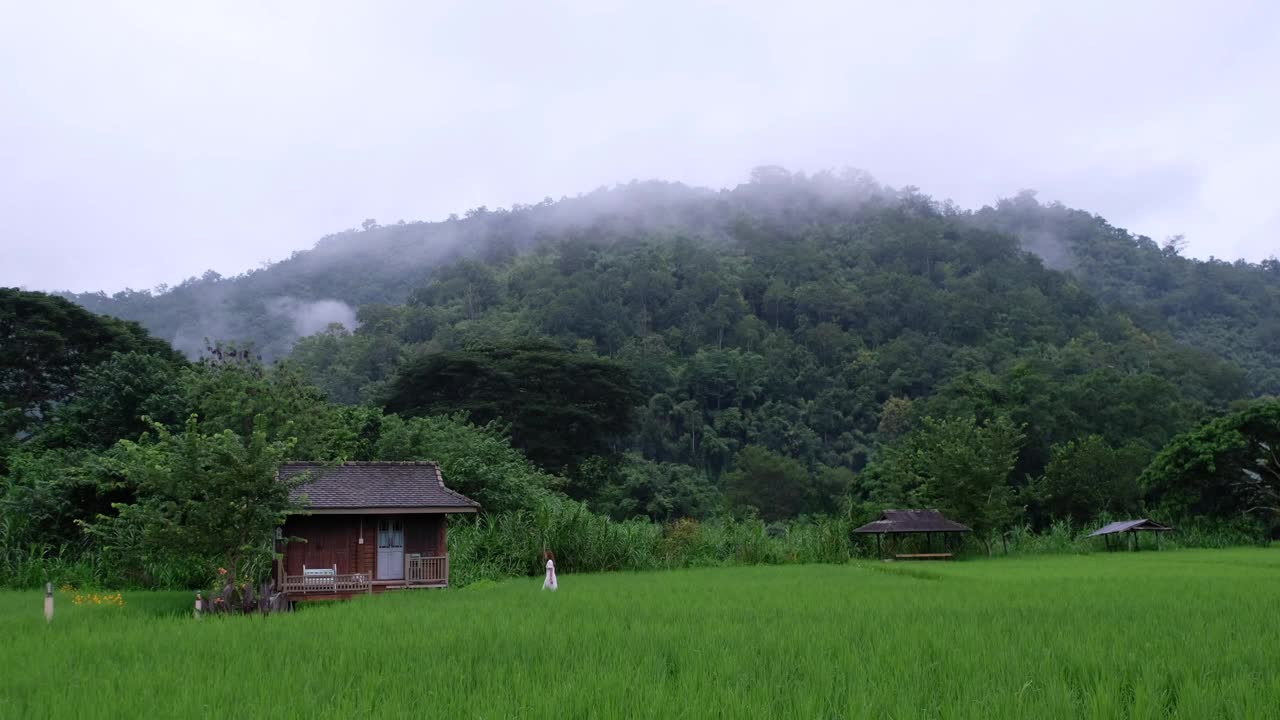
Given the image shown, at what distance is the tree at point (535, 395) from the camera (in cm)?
4731

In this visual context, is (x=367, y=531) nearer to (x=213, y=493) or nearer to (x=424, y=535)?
(x=424, y=535)

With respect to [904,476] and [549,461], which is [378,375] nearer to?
[549,461]

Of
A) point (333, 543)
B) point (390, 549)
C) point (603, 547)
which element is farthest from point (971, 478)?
point (333, 543)

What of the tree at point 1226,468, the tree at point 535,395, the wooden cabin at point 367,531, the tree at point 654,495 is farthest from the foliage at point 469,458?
the tree at point 1226,468

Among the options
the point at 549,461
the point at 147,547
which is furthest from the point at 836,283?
the point at 147,547

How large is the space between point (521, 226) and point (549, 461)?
9987 cm

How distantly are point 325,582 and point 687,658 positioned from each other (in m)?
12.0

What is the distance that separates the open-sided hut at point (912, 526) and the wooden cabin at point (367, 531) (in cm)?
1516

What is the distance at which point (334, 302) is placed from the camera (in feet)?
376

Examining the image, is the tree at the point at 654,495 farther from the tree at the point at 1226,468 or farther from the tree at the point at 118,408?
the tree at the point at 1226,468

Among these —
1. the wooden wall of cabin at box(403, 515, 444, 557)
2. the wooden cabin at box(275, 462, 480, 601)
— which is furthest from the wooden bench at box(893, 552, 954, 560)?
the wooden cabin at box(275, 462, 480, 601)

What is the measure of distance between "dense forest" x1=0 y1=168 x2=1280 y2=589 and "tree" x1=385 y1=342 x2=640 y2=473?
17 cm

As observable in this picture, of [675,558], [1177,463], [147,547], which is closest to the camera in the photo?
[147,547]

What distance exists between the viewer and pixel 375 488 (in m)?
20.0
